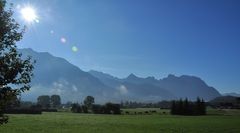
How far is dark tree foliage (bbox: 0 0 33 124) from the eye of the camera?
19922 millimetres

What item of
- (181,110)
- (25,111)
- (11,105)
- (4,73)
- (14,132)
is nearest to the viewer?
(4,73)

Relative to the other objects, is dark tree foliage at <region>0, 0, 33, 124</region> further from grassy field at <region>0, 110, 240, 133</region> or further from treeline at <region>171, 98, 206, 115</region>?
treeline at <region>171, 98, 206, 115</region>

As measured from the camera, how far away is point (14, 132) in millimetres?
55406

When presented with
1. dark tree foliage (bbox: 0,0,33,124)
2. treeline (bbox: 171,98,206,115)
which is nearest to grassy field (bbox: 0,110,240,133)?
dark tree foliage (bbox: 0,0,33,124)

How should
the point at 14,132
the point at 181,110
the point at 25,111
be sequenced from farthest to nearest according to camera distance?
1. the point at 181,110
2. the point at 25,111
3. the point at 14,132

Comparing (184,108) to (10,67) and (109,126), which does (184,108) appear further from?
(10,67)

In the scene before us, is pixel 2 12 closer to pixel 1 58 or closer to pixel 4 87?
pixel 1 58

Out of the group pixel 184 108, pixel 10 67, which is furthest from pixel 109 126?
pixel 184 108

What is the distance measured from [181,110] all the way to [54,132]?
143487mm

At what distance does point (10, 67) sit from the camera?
2019 centimetres

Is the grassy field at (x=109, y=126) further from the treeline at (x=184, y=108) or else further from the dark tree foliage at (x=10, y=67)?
the treeline at (x=184, y=108)

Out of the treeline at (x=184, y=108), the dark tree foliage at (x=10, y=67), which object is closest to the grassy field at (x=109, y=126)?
the dark tree foliage at (x=10, y=67)

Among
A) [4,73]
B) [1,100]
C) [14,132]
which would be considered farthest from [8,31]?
[14,132]

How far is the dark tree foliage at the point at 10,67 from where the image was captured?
19922mm
